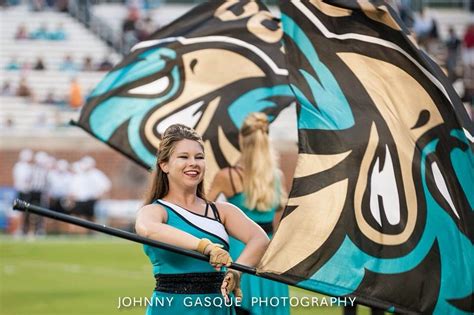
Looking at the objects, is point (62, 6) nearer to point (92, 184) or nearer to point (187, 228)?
point (92, 184)

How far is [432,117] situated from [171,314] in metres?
1.87

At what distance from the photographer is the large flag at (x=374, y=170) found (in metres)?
6.46

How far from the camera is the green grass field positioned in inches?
512

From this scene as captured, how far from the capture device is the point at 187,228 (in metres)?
5.88

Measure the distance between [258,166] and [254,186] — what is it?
14 cm

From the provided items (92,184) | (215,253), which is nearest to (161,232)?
(215,253)

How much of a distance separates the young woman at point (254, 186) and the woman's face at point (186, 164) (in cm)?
285

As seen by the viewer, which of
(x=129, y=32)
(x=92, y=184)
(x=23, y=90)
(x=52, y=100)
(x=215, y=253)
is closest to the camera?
(x=215, y=253)

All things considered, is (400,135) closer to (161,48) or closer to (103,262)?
(161,48)

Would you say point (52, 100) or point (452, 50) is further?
point (52, 100)

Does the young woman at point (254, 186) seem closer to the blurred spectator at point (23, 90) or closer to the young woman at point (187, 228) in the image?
the young woman at point (187, 228)

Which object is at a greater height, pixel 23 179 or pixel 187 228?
pixel 187 228

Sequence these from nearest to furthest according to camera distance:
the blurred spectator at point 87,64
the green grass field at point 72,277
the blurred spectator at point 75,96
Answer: the green grass field at point 72,277
the blurred spectator at point 75,96
the blurred spectator at point 87,64

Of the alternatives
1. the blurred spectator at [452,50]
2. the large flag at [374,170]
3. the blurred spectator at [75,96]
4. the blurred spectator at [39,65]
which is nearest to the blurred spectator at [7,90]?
the blurred spectator at [39,65]
